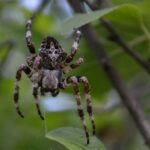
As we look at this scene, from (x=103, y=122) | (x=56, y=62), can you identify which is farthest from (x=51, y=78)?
(x=103, y=122)

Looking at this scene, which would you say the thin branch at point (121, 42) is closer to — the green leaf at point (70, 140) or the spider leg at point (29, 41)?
the spider leg at point (29, 41)

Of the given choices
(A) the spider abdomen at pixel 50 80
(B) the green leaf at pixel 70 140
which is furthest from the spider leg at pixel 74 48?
(B) the green leaf at pixel 70 140

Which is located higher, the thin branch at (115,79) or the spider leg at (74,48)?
the spider leg at (74,48)

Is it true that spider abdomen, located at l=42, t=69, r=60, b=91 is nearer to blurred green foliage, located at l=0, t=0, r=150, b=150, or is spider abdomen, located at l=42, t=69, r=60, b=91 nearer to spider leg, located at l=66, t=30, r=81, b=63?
spider leg, located at l=66, t=30, r=81, b=63

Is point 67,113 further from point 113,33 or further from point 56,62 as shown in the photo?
point 56,62

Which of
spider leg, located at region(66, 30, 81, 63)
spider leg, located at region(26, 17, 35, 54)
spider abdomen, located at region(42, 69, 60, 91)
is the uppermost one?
spider leg, located at region(26, 17, 35, 54)

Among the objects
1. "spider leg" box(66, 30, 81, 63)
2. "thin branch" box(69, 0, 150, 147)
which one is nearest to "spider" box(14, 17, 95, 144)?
"spider leg" box(66, 30, 81, 63)
